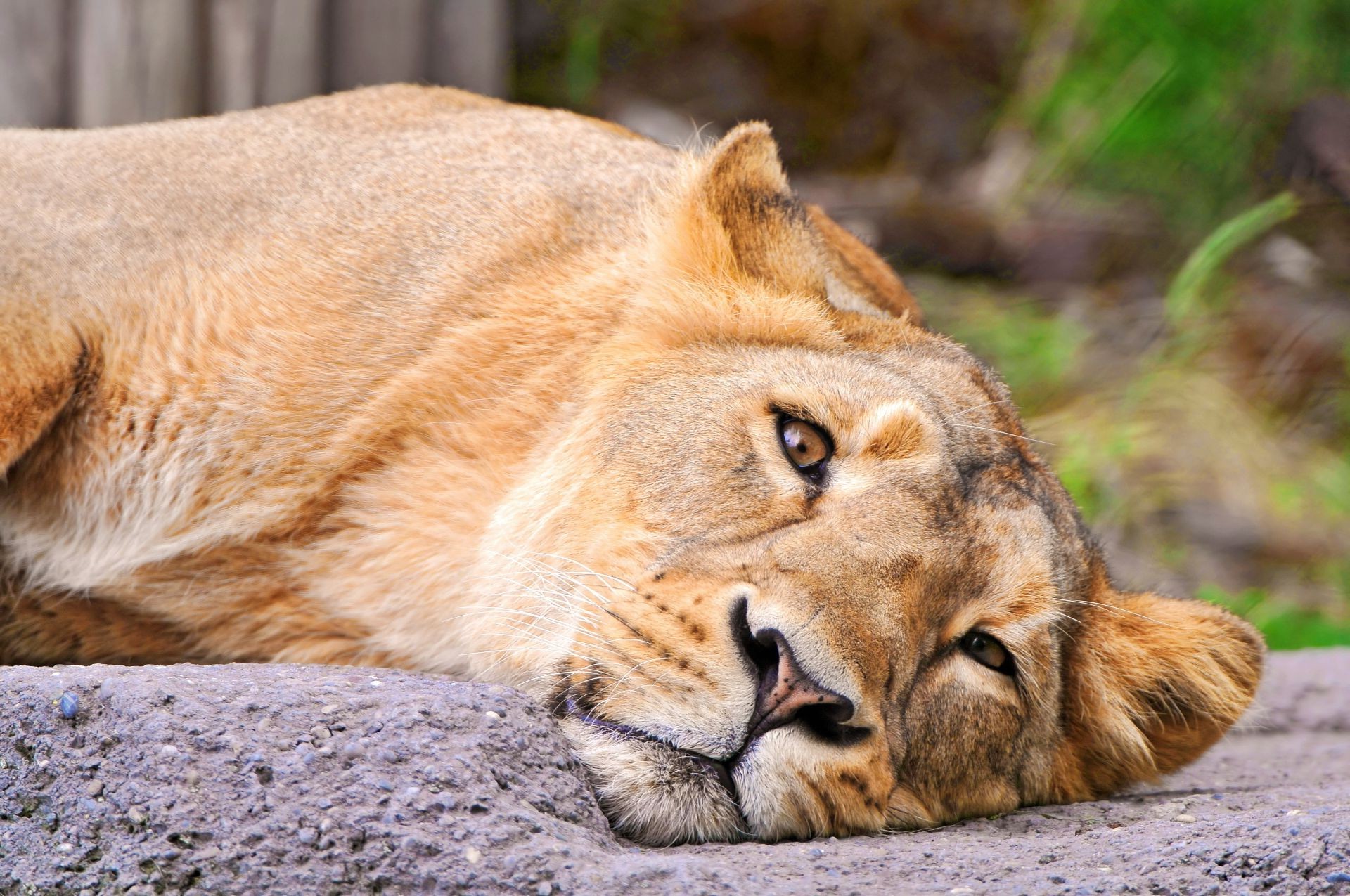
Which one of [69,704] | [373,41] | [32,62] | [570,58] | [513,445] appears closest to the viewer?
[69,704]

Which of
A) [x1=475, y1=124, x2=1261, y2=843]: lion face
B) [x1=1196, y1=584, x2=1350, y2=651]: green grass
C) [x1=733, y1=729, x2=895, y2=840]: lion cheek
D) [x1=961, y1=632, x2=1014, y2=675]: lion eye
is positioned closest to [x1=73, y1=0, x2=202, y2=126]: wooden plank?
[x1=475, y1=124, x2=1261, y2=843]: lion face

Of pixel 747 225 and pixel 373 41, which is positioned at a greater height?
pixel 747 225

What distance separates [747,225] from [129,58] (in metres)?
3.39

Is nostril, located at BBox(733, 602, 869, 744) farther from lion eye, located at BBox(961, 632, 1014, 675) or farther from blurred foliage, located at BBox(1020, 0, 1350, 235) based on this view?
blurred foliage, located at BBox(1020, 0, 1350, 235)

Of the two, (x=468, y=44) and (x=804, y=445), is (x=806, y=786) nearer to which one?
(x=804, y=445)

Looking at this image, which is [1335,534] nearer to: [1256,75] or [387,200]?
[1256,75]

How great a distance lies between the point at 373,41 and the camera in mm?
6324

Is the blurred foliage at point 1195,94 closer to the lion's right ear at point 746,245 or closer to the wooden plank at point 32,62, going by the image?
the lion's right ear at point 746,245

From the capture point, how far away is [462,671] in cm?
325

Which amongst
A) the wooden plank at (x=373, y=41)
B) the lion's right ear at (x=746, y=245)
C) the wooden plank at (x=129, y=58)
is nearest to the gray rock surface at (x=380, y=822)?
the lion's right ear at (x=746, y=245)

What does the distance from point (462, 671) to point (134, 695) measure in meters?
0.96

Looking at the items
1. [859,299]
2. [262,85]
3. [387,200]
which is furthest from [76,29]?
[859,299]

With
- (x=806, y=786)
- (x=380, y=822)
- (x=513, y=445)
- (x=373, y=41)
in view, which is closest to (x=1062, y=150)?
(x=373, y=41)

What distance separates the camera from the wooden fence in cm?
569
